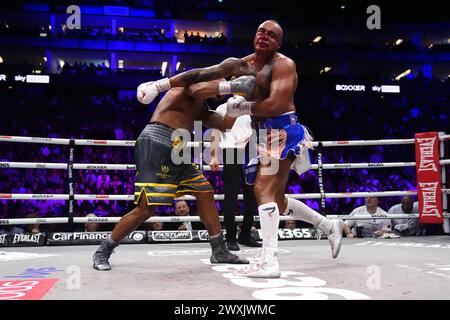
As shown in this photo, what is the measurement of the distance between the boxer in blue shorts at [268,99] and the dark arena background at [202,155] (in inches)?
17.7

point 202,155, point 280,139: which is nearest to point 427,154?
point 202,155

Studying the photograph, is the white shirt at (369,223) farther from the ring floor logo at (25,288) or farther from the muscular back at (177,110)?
the ring floor logo at (25,288)

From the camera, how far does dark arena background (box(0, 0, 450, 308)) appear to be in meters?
1.99

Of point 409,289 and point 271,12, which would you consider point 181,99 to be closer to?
point 409,289

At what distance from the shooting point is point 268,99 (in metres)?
2.27

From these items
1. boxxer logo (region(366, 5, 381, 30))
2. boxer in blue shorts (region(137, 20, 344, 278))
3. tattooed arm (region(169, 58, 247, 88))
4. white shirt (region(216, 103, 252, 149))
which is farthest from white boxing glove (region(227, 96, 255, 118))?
boxxer logo (region(366, 5, 381, 30))

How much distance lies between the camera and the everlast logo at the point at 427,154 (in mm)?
4160

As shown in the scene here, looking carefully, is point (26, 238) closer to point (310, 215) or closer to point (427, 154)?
point (310, 215)

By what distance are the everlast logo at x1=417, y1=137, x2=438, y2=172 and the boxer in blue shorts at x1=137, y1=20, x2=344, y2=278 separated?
2.18m

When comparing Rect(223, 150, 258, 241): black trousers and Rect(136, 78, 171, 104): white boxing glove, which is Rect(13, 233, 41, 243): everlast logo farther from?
Rect(136, 78, 171, 104): white boxing glove

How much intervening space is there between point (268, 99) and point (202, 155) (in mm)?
1941
